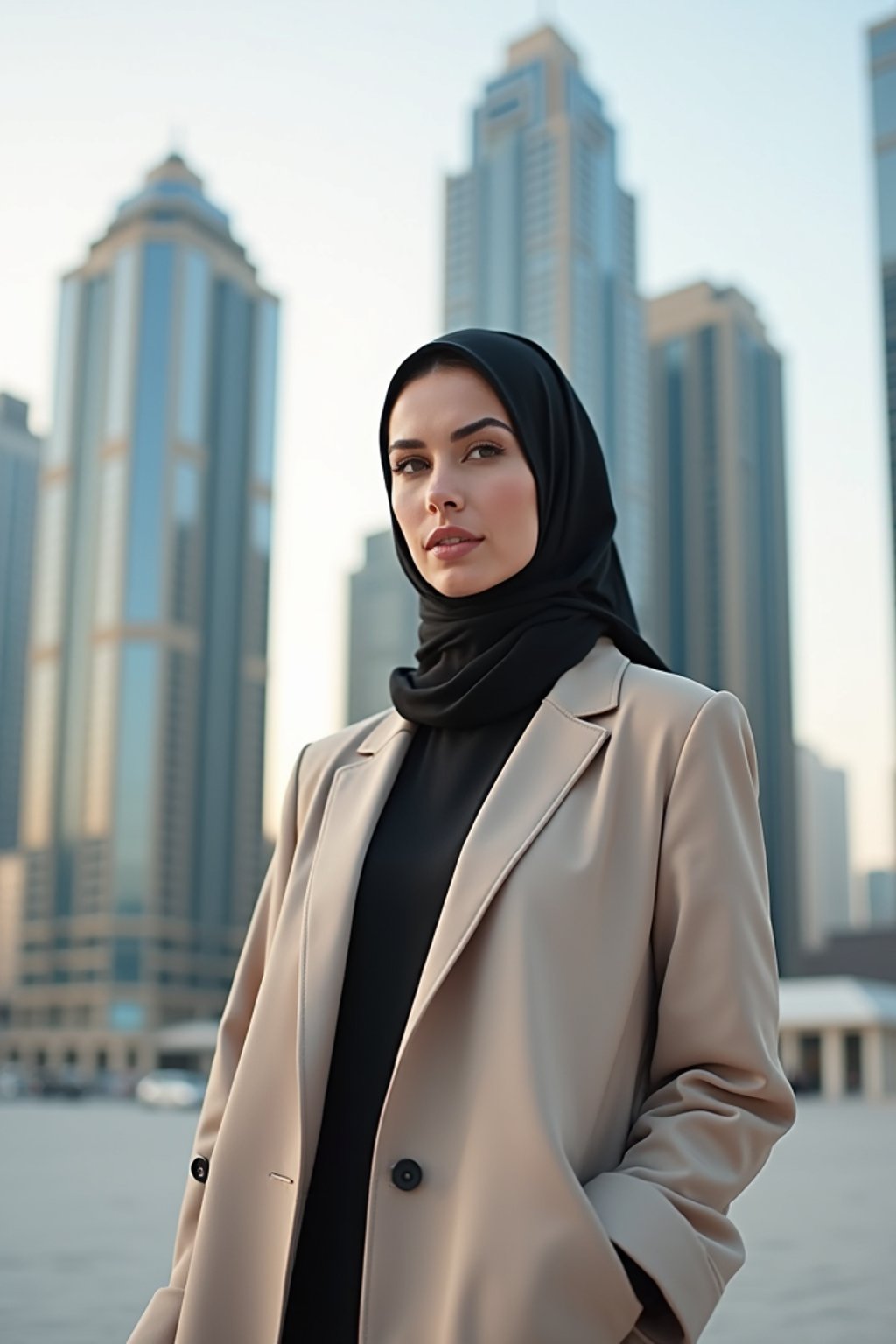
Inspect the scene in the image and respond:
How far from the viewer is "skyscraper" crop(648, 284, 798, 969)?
84.2 metres

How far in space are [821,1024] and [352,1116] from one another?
38.9 m

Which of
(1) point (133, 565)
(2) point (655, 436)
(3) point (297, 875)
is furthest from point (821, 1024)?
(2) point (655, 436)

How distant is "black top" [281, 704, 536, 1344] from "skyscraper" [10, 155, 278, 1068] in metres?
73.3

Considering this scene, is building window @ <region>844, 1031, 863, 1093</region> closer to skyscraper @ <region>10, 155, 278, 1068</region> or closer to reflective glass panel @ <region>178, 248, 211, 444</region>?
skyscraper @ <region>10, 155, 278, 1068</region>

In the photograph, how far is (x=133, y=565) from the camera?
3007 inches

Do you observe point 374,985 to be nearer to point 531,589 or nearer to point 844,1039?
point 531,589

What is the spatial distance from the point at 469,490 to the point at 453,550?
3.2 inches

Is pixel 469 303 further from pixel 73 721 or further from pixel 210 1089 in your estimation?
pixel 210 1089

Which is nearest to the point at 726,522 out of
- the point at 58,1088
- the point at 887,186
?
A: the point at 887,186

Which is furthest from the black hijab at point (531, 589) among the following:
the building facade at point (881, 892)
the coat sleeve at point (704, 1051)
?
the building facade at point (881, 892)

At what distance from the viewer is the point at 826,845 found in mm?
115250

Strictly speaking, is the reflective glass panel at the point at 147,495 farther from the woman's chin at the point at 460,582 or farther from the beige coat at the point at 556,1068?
the beige coat at the point at 556,1068

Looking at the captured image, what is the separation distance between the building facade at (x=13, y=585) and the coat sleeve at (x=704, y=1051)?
115m

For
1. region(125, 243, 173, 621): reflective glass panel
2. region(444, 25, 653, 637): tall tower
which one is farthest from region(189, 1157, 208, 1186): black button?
region(125, 243, 173, 621): reflective glass panel
